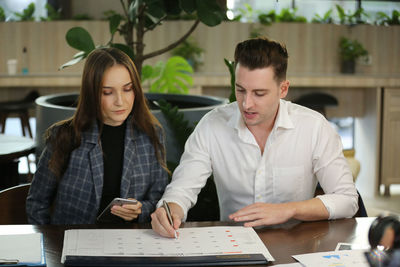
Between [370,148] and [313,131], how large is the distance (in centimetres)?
439

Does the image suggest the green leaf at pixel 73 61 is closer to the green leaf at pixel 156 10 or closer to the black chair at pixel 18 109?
the green leaf at pixel 156 10

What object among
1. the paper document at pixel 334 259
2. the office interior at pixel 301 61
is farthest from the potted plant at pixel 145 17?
the office interior at pixel 301 61

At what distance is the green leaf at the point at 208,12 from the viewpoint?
2.89 m

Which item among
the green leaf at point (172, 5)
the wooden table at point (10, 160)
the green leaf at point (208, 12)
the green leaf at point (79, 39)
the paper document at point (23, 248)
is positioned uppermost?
the green leaf at point (172, 5)

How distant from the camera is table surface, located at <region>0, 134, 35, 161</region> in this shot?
3254 mm

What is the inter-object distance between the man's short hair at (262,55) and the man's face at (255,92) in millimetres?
20

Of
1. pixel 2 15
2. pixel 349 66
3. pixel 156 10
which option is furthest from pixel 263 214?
pixel 2 15

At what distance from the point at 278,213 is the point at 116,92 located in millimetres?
737

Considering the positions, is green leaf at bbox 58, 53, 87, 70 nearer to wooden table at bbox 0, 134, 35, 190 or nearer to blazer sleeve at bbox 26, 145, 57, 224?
wooden table at bbox 0, 134, 35, 190

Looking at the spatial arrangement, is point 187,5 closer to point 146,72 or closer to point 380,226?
point 146,72

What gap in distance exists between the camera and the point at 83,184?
2105 millimetres

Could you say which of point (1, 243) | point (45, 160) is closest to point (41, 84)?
point (45, 160)

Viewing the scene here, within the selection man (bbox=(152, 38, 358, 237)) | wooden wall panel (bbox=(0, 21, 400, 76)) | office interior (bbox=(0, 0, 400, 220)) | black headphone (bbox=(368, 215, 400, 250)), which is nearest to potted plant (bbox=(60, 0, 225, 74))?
man (bbox=(152, 38, 358, 237))

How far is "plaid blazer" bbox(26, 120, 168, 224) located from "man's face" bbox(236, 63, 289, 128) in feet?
1.53
